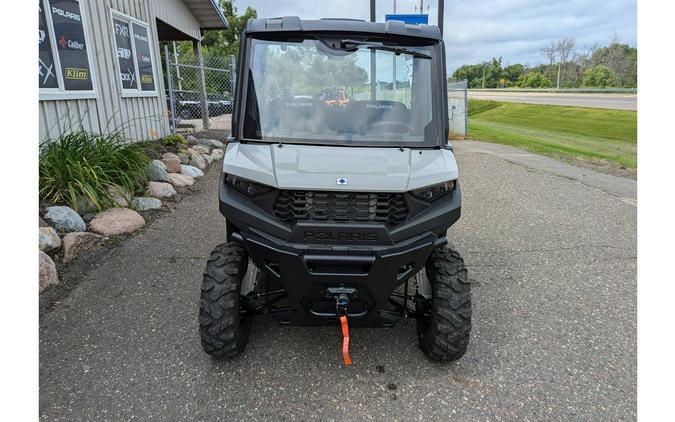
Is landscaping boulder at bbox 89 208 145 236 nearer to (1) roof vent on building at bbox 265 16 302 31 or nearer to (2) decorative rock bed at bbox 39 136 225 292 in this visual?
(2) decorative rock bed at bbox 39 136 225 292

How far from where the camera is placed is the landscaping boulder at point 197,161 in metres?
8.52

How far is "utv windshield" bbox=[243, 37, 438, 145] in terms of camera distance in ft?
9.43

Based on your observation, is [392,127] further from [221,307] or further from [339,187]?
[221,307]

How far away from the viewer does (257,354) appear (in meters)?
2.99

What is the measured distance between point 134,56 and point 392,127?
7828 millimetres

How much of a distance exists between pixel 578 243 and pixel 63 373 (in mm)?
5373

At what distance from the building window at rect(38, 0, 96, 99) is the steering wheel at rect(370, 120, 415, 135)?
207 inches

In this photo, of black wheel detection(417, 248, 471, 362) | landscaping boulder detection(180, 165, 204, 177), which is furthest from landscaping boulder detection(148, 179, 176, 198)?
black wheel detection(417, 248, 471, 362)

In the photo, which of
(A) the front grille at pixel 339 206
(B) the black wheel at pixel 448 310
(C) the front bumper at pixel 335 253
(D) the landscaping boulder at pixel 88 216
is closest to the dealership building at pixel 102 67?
(D) the landscaping boulder at pixel 88 216

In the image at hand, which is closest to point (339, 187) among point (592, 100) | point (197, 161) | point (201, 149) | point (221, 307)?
point (221, 307)

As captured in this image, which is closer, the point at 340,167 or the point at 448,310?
the point at 340,167

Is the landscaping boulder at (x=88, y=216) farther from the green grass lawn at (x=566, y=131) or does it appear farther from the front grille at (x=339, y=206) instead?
the green grass lawn at (x=566, y=131)

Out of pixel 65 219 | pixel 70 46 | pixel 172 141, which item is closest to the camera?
pixel 65 219

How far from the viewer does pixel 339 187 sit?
8.01 ft
